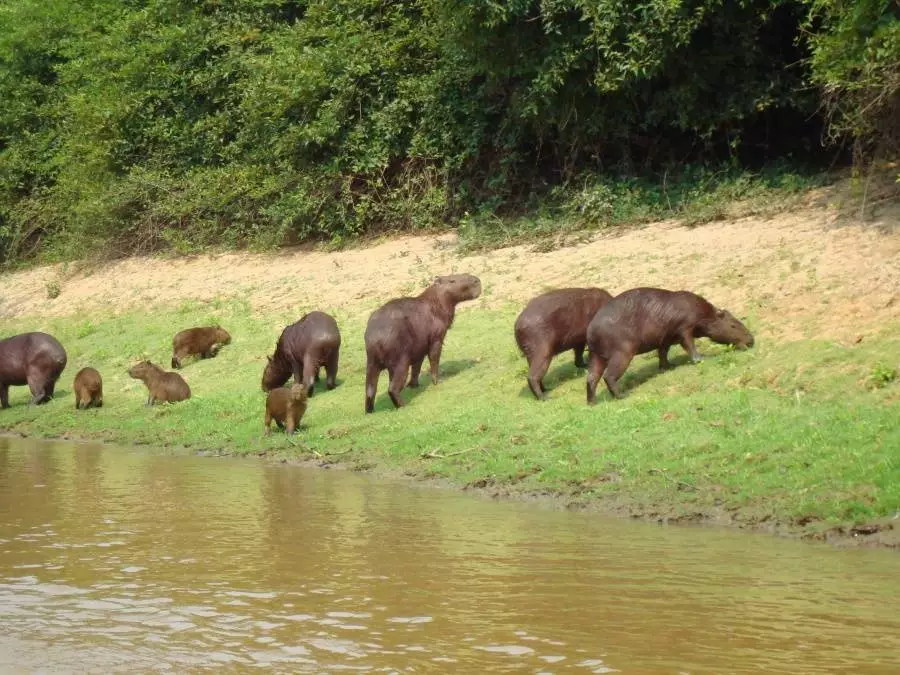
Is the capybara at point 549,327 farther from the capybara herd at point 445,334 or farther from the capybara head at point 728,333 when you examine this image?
the capybara head at point 728,333

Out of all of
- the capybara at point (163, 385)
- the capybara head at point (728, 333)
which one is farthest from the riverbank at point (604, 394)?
the capybara at point (163, 385)

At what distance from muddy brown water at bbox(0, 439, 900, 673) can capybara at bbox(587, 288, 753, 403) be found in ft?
7.98

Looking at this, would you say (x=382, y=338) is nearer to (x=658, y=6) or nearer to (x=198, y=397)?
(x=198, y=397)

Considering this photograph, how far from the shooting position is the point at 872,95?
44.7ft

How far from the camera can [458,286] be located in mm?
13203

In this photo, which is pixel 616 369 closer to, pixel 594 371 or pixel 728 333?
A: pixel 594 371

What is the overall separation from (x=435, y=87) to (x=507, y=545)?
1340cm

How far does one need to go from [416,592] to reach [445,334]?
22.6 ft

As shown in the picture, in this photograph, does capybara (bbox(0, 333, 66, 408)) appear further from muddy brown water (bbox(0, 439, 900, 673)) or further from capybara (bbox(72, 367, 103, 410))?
muddy brown water (bbox(0, 439, 900, 673))

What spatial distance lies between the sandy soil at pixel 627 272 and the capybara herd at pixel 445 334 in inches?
38.9

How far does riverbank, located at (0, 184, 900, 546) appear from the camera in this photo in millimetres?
8320

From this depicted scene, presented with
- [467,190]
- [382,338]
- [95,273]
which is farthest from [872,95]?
[95,273]

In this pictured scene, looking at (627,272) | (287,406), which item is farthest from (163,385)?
(627,272)

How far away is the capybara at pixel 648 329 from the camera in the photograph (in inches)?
429
